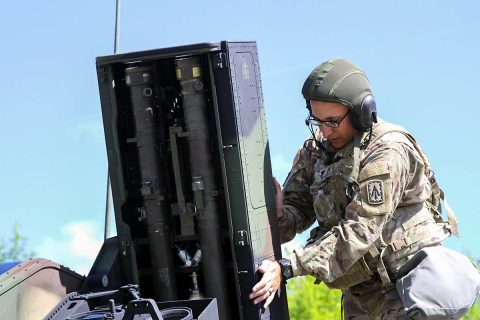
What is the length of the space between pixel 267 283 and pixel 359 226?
0.63m

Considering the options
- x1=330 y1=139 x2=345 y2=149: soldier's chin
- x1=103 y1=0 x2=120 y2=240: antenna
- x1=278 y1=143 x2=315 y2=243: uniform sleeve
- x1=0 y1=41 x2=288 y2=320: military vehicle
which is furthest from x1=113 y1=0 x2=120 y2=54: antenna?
x1=330 y1=139 x2=345 y2=149: soldier's chin

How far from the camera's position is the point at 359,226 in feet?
14.9

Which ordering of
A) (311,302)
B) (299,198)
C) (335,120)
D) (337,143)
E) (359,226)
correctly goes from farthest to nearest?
(311,302), (299,198), (337,143), (335,120), (359,226)

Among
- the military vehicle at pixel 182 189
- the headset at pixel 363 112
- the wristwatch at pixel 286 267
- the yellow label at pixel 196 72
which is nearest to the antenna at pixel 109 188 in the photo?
the military vehicle at pixel 182 189

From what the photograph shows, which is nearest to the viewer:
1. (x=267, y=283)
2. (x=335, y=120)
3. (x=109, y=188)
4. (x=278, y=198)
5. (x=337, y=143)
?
(x=267, y=283)

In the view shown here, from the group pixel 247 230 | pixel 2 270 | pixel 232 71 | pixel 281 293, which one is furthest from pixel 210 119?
pixel 2 270

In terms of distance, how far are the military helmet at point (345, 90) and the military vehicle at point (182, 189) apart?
1.33 ft

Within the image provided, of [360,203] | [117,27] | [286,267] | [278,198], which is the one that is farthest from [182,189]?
[117,27]

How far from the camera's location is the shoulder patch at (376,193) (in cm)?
456

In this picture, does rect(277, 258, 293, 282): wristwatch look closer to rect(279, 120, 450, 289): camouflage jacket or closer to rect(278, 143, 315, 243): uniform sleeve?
rect(279, 120, 450, 289): camouflage jacket

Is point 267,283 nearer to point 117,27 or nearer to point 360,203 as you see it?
point 360,203

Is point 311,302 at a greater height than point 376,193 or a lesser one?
lesser

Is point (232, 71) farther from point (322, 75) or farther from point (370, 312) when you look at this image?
point (370, 312)

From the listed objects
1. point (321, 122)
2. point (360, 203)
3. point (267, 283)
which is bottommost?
point (267, 283)
